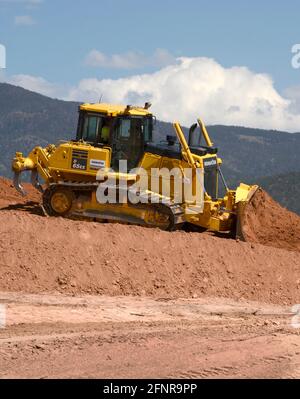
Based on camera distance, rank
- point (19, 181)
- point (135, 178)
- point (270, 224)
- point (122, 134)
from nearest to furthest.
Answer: point (135, 178) → point (122, 134) → point (19, 181) → point (270, 224)

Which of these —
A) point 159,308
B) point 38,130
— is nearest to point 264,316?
point 159,308

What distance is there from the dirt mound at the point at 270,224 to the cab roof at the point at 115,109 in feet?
11.4

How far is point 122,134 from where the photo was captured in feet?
62.7

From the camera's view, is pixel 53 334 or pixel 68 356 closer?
pixel 68 356

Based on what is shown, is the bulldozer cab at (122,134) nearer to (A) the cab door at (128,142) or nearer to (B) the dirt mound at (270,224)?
(A) the cab door at (128,142)

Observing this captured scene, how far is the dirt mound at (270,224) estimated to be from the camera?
65.5ft

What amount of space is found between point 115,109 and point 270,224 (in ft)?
17.1

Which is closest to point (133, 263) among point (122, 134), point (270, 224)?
point (122, 134)

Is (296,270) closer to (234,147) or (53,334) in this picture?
(53,334)

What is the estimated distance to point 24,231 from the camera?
1562 cm

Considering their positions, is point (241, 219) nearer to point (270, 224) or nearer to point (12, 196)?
point (270, 224)

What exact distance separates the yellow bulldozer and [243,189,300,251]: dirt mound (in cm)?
84

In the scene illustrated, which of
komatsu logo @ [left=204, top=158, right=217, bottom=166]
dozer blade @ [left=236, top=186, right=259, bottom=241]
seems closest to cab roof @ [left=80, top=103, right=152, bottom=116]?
komatsu logo @ [left=204, top=158, right=217, bottom=166]

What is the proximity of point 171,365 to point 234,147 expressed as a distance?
159m
